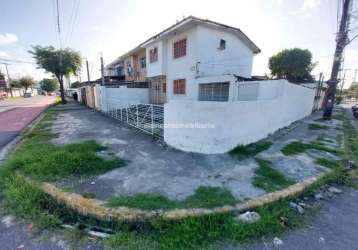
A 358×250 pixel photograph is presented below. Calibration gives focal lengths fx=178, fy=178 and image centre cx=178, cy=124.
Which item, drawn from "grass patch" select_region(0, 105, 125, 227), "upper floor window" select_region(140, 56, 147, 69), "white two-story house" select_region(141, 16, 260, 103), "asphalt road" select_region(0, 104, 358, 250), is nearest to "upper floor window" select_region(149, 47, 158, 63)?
"white two-story house" select_region(141, 16, 260, 103)

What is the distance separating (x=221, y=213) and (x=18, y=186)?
423 centimetres

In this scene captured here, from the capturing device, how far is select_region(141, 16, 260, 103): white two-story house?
1020 cm

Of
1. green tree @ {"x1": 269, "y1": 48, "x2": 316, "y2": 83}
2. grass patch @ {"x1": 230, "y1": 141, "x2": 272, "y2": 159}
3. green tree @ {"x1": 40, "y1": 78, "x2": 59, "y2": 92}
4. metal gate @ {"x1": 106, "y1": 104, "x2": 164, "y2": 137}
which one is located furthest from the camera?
green tree @ {"x1": 40, "y1": 78, "x2": 59, "y2": 92}

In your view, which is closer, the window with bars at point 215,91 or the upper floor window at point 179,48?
the window with bars at point 215,91

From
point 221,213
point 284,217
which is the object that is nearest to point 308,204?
point 284,217

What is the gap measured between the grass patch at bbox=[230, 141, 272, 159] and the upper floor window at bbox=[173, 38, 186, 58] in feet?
24.3

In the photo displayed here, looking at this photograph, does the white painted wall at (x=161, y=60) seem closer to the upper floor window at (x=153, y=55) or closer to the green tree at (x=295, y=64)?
the upper floor window at (x=153, y=55)

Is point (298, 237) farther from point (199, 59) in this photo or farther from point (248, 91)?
point (199, 59)

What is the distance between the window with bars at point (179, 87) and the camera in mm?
11773

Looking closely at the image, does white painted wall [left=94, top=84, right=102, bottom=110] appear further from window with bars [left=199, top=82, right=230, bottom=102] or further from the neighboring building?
window with bars [left=199, top=82, right=230, bottom=102]

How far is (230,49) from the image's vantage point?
40.3 feet

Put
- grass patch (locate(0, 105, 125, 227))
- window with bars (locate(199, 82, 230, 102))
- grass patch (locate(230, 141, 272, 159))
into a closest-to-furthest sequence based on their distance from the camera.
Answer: grass patch (locate(0, 105, 125, 227)) < grass patch (locate(230, 141, 272, 159)) < window with bars (locate(199, 82, 230, 102))

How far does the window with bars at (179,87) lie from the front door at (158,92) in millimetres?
1948

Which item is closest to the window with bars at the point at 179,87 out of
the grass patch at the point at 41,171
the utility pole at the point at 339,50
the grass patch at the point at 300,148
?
the grass patch at the point at 300,148
